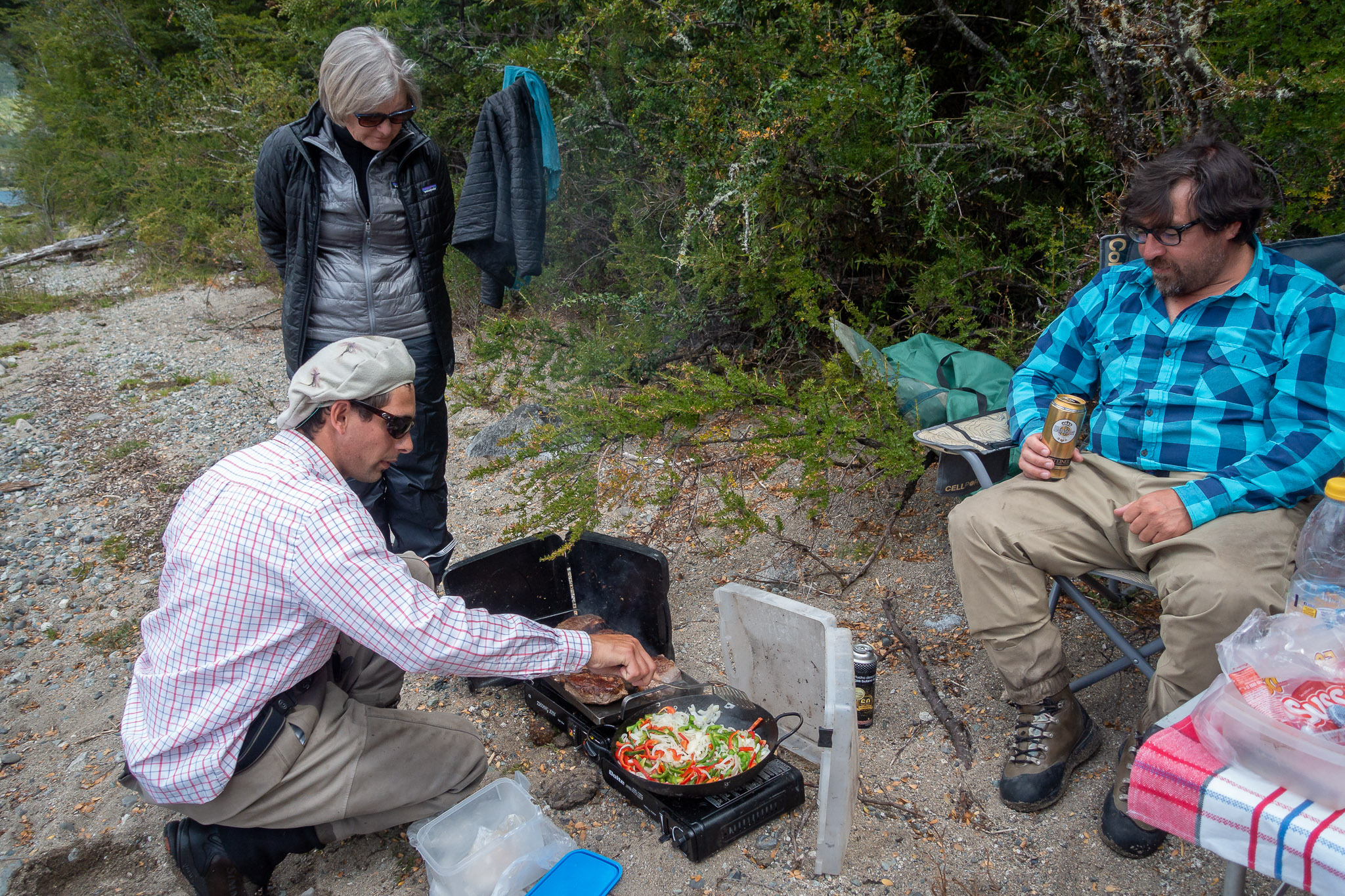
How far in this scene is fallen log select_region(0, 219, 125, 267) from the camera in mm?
12258

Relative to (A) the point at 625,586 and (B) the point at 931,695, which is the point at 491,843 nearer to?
(A) the point at 625,586

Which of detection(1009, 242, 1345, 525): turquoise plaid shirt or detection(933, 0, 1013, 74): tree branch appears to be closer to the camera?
detection(1009, 242, 1345, 525): turquoise plaid shirt

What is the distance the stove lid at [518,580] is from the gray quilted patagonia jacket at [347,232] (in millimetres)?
985

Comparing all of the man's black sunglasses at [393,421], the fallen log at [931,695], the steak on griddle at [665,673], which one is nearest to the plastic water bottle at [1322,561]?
the fallen log at [931,695]

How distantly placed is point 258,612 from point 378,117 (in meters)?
1.94

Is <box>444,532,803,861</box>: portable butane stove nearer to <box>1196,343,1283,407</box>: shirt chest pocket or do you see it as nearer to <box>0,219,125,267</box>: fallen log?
<box>1196,343,1283,407</box>: shirt chest pocket

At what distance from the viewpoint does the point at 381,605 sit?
6.62ft

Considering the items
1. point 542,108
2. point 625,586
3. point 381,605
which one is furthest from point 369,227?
point 381,605

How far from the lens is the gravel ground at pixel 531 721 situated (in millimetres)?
2338

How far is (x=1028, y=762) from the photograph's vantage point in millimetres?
2488

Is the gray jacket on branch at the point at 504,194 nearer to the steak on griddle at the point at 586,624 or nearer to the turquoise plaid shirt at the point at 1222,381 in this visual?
the steak on griddle at the point at 586,624

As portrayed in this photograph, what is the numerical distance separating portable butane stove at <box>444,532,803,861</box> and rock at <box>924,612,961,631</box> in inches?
40.5

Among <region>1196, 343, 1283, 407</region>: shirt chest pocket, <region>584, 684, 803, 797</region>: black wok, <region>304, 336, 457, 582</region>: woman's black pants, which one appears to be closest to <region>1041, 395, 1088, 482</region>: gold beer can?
<region>1196, 343, 1283, 407</region>: shirt chest pocket

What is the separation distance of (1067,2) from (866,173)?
3.67 feet
